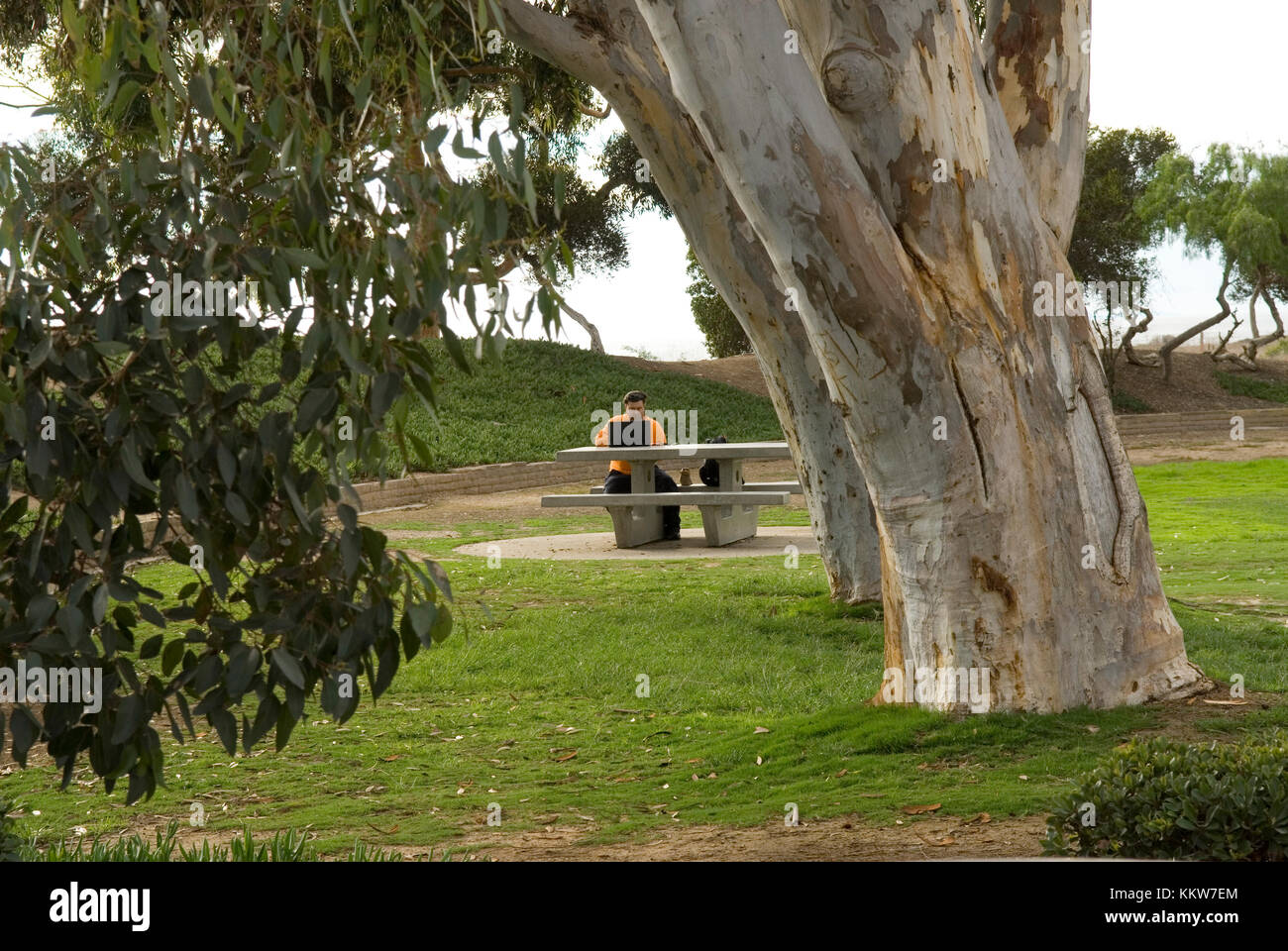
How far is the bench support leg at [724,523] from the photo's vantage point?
42.0 feet

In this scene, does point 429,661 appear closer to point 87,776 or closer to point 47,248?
point 87,776

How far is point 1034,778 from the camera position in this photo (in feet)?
15.9

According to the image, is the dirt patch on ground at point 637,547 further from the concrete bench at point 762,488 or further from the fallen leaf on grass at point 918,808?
the fallen leaf on grass at point 918,808

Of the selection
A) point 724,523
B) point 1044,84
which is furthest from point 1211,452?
point 1044,84

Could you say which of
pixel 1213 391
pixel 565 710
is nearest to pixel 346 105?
pixel 565 710

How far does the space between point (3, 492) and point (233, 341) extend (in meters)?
0.56

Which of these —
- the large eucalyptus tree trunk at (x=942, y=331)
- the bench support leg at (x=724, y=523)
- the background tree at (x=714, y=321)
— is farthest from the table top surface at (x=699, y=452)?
the background tree at (x=714, y=321)

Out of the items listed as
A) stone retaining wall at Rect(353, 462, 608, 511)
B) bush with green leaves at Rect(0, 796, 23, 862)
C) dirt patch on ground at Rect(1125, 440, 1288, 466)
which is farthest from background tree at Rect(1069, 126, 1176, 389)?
bush with green leaves at Rect(0, 796, 23, 862)

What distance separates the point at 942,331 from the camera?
515 centimetres

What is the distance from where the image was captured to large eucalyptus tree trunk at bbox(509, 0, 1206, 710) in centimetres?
488

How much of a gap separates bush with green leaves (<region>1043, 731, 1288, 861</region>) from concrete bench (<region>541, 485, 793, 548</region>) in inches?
326

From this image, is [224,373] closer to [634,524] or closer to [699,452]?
[699,452]

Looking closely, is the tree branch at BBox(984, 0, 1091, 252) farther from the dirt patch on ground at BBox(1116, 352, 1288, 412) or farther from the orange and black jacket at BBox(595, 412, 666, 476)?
the dirt patch on ground at BBox(1116, 352, 1288, 412)

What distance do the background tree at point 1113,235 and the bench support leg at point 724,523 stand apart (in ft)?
81.4
